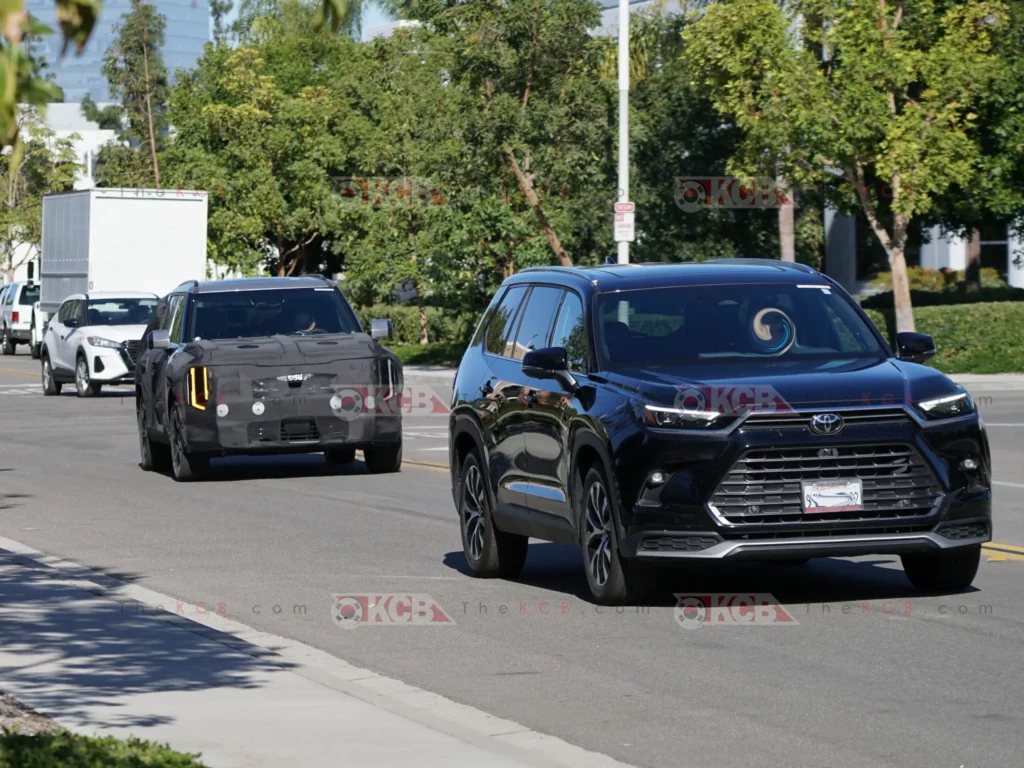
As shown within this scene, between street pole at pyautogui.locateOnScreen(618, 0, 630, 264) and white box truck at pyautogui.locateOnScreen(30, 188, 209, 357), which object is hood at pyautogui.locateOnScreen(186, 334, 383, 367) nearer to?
street pole at pyautogui.locateOnScreen(618, 0, 630, 264)

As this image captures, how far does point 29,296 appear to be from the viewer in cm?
5778

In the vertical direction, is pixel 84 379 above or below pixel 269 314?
below

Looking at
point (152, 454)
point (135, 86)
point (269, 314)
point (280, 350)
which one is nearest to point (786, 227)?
point (269, 314)

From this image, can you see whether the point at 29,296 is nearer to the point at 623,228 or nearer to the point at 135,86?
the point at 623,228

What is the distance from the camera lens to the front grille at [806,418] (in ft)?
30.9

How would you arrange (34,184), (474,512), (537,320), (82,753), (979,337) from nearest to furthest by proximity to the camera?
(82,753) < (537,320) < (474,512) < (979,337) < (34,184)

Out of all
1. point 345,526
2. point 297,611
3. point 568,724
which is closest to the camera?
point 568,724

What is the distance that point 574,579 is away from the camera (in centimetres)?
1159

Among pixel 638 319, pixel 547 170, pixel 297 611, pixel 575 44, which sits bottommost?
pixel 297 611

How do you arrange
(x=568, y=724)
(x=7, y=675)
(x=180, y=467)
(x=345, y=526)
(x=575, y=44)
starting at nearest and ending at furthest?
1. (x=568, y=724)
2. (x=7, y=675)
3. (x=345, y=526)
4. (x=180, y=467)
5. (x=575, y=44)

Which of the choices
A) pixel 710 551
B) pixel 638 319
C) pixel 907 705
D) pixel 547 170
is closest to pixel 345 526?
pixel 638 319

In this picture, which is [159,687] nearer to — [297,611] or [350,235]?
[297,611]

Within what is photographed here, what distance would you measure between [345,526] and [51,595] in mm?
4114

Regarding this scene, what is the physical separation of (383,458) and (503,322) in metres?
6.92
